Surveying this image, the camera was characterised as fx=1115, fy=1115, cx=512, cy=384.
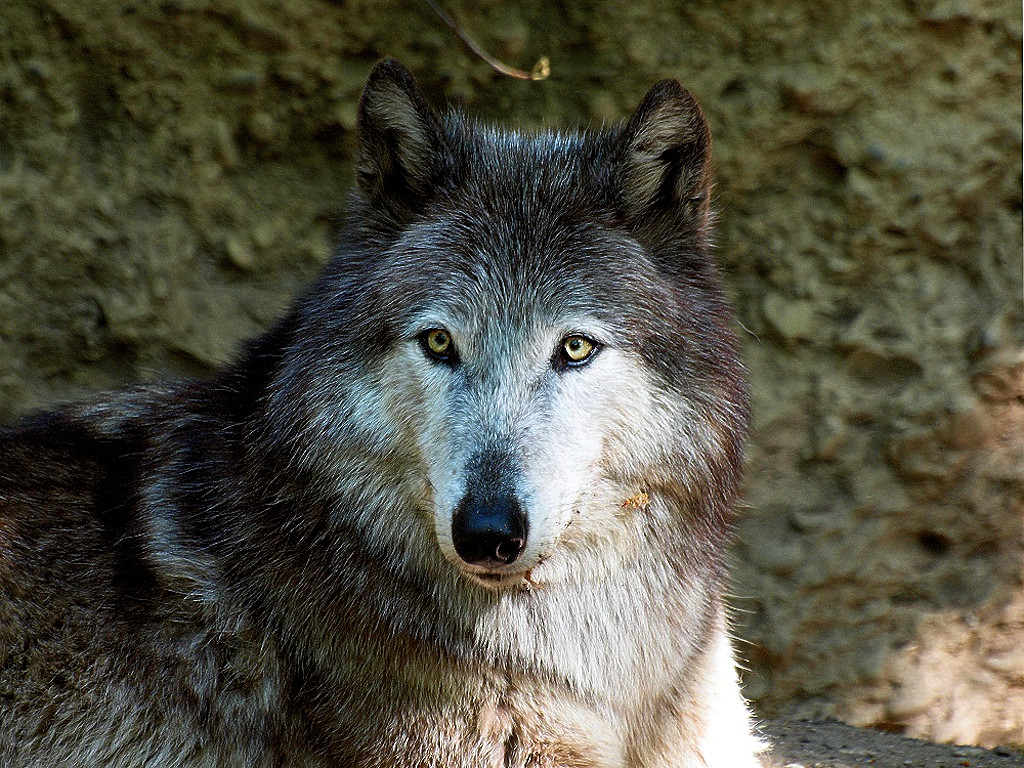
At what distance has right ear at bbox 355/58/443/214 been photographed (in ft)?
11.6

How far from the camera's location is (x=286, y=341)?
3680 millimetres

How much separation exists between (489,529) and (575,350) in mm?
703

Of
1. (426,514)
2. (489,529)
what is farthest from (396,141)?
(489,529)

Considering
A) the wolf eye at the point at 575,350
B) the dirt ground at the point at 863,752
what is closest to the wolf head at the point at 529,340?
the wolf eye at the point at 575,350

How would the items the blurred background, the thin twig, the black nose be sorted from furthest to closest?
the blurred background → the thin twig → the black nose

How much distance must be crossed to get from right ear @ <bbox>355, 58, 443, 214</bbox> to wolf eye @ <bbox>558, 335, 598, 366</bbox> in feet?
2.38

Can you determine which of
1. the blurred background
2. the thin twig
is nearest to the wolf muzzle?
the thin twig

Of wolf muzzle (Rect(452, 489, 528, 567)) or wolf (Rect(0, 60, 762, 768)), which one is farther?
wolf (Rect(0, 60, 762, 768))

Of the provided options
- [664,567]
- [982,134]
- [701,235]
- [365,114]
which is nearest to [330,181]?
Result: [365,114]

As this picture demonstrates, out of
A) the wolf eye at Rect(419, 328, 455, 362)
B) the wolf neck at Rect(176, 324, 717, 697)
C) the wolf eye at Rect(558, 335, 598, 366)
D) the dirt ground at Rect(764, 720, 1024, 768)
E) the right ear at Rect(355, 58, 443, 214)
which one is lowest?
the dirt ground at Rect(764, 720, 1024, 768)

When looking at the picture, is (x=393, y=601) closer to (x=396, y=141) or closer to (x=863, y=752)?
(x=396, y=141)

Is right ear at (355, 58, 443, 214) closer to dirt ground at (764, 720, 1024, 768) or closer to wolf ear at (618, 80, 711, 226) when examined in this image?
wolf ear at (618, 80, 711, 226)

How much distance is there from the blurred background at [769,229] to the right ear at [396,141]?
78.4 inches

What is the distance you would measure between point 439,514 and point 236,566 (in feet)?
2.99
